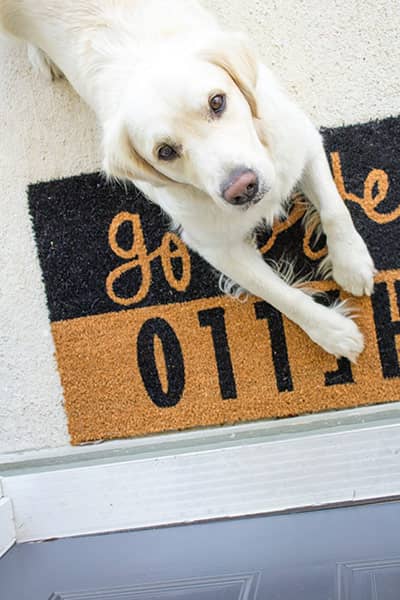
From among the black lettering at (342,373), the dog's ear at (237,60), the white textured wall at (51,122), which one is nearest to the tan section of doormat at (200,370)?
the black lettering at (342,373)

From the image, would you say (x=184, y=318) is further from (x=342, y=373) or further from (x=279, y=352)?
(x=342, y=373)

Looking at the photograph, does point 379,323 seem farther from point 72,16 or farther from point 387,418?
point 72,16

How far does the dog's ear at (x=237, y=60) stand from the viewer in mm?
1471

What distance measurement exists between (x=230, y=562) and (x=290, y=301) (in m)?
0.75

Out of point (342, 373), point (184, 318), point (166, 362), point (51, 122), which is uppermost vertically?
point (51, 122)

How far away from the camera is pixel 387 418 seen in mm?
1827

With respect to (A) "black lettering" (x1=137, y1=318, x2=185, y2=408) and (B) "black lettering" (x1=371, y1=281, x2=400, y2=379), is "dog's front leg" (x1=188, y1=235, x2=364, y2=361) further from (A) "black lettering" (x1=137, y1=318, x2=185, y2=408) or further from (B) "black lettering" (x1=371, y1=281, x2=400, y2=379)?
(A) "black lettering" (x1=137, y1=318, x2=185, y2=408)

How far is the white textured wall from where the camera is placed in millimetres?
2025

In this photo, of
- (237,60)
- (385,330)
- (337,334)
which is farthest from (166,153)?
(385,330)

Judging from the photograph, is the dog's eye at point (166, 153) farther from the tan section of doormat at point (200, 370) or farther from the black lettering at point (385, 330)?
the black lettering at point (385, 330)

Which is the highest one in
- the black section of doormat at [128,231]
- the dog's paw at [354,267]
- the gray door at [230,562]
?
the black section of doormat at [128,231]

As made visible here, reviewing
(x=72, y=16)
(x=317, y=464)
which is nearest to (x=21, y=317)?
(x=72, y=16)

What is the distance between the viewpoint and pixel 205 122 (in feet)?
4.63

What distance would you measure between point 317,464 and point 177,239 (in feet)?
2.71
